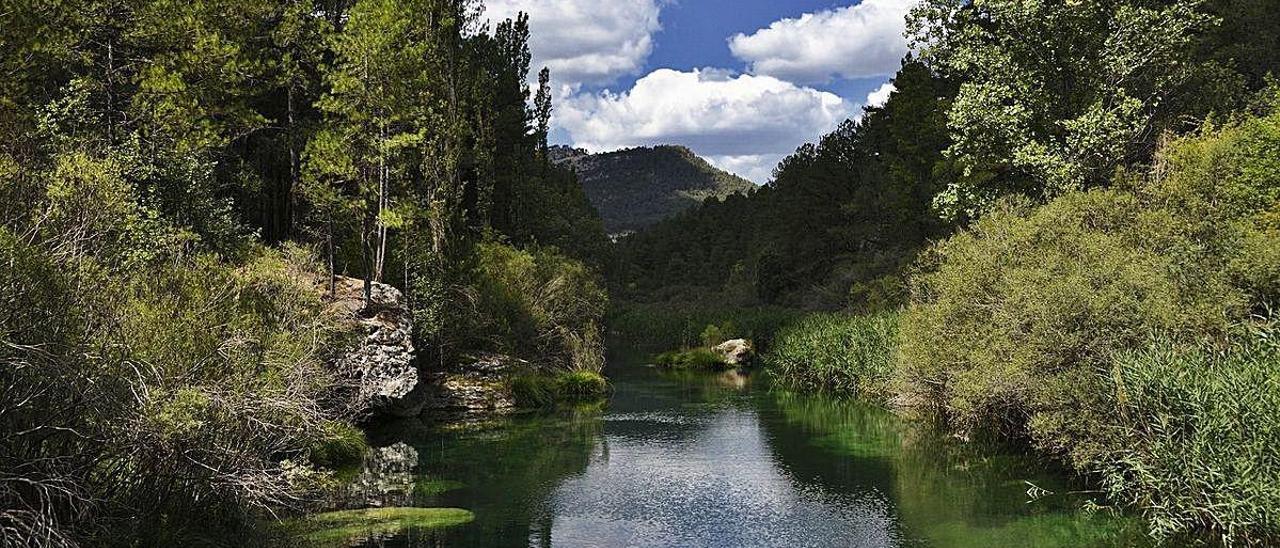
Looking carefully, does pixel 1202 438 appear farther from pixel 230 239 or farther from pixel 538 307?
pixel 538 307

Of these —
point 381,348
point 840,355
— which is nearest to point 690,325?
point 840,355

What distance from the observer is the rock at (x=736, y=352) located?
189 feet

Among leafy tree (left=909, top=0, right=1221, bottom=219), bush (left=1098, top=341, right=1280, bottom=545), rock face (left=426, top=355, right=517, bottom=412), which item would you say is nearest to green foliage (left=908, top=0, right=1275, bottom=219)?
leafy tree (left=909, top=0, right=1221, bottom=219)

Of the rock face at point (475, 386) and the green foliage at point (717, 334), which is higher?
the green foliage at point (717, 334)

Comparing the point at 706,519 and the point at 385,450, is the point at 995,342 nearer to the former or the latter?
the point at 706,519

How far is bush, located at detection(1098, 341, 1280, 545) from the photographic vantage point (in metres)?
14.4

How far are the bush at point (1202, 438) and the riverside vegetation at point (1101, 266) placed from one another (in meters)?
0.04

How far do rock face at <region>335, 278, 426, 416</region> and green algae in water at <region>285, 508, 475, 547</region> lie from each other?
8168 mm

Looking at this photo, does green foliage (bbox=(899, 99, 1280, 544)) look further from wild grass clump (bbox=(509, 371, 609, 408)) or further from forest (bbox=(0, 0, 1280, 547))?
wild grass clump (bbox=(509, 371, 609, 408))

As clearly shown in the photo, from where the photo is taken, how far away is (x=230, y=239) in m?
25.9

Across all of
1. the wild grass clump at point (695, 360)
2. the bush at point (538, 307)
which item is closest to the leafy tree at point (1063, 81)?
the bush at point (538, 307)

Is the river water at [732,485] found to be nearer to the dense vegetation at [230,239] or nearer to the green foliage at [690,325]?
the dense vegetation at [230,239]

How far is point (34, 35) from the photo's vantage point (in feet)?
73.6

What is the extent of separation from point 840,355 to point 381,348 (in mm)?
20040
